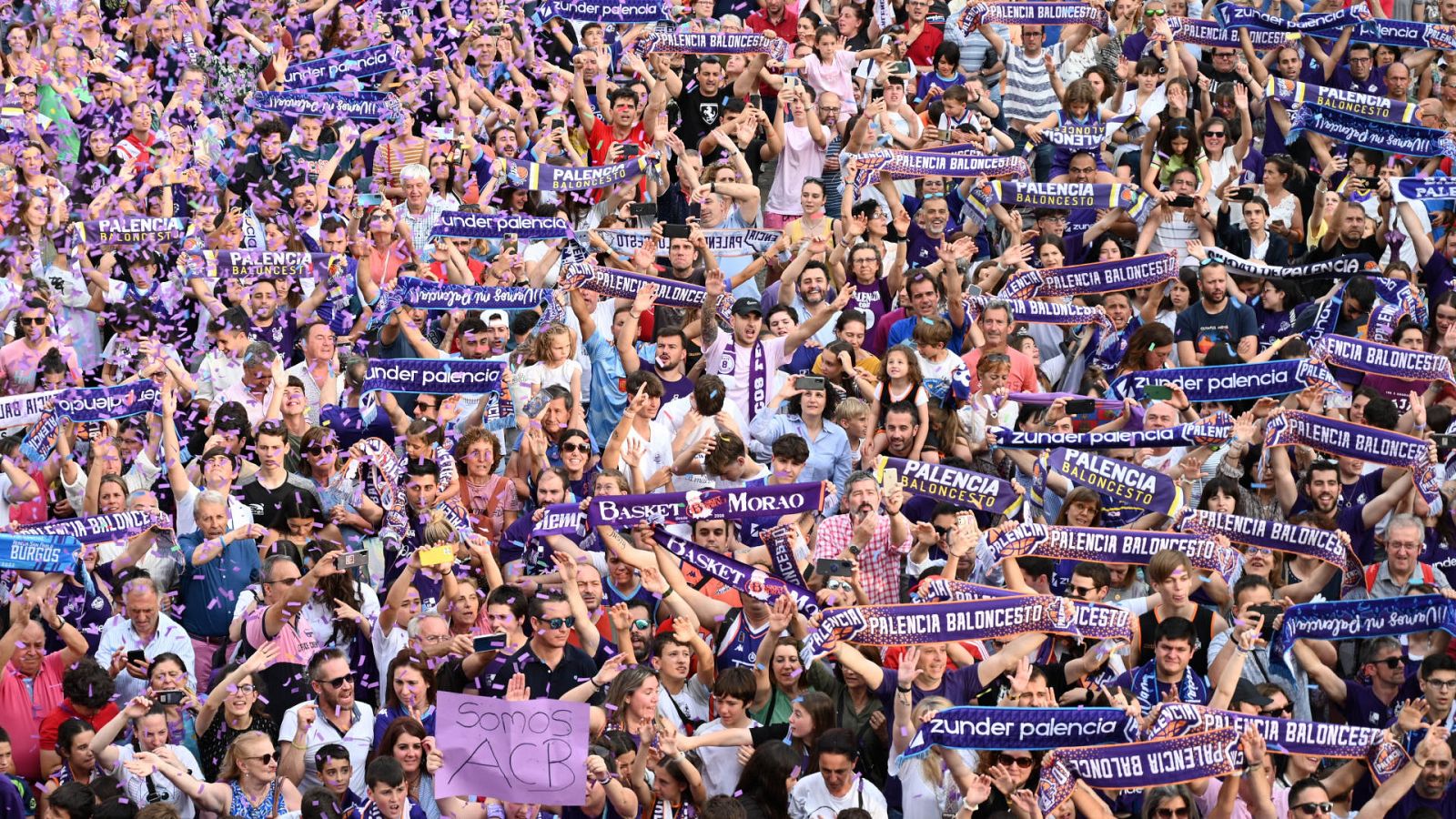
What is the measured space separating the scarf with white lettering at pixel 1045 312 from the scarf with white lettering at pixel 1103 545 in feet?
9.10

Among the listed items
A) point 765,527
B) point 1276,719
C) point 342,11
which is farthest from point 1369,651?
point 342,11

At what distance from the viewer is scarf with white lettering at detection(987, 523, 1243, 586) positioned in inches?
461

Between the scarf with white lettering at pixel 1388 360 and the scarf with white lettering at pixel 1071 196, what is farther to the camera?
the scarf with white lettering at pixel 1071 196

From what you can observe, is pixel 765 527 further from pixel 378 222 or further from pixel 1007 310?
pixel 378 222

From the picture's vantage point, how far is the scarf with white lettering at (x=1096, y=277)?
14836mm

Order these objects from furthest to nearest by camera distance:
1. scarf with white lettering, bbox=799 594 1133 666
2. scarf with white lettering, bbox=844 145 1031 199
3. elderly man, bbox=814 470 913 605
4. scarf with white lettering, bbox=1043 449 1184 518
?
scarf with white lettering, bbox=844 145 1031 199
scarf with white lettering, bbox=1043 449 1184 518
elderly man, bbox=814 470 913 605
scarf with white lettering, bbox=799 594 1133 666

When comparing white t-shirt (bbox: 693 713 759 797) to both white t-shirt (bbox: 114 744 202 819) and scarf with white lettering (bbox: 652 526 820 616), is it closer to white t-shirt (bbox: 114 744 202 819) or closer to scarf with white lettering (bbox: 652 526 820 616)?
scarf with white lettering (bbox: 652 526 820 616)

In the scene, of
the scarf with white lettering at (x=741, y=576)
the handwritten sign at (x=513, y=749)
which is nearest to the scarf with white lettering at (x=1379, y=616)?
the scarf with white lettering at (x=741, y=576)

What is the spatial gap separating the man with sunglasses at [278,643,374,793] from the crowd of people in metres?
0.02

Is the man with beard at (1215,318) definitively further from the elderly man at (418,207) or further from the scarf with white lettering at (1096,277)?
the elderly man at (418,207)

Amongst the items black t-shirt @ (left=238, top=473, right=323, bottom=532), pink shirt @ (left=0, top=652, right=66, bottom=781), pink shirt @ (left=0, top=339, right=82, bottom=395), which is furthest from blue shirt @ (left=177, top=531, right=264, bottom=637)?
pink shirt @ (left=0, top=339, right=82, bottom=395)

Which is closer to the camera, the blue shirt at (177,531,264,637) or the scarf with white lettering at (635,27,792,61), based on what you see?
the blue shirt at (177,531,264,637)

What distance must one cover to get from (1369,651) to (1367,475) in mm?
1677

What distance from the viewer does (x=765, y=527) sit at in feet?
40.5
